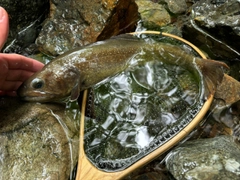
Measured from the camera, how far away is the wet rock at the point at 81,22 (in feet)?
11.7

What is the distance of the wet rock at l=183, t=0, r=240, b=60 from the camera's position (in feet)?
11.3

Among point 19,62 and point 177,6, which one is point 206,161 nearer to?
point 19,62

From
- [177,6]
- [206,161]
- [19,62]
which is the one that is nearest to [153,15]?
[177,6]

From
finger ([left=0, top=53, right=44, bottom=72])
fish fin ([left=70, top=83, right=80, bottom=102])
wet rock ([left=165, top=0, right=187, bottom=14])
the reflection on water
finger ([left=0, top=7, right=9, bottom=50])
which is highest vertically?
finger ([left=0, top=7, right=9, bottom=50])

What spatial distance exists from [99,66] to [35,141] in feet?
3.30

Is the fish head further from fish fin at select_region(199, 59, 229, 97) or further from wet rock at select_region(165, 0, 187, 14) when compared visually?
wet rock at select_region(165, 0, 187, 14)

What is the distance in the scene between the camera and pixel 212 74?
106 inches

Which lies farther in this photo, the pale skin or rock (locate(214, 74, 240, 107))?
rock (locate(214, 74, 240, 107))

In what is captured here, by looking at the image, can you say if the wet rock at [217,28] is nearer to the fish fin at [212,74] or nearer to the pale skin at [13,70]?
the fish fin at [212,74]

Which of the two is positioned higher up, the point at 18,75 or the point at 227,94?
the point at 18,75

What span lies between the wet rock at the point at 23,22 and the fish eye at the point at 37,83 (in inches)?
56.3

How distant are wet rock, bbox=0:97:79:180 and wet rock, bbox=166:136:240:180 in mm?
910

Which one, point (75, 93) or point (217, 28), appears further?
point (217, 28)

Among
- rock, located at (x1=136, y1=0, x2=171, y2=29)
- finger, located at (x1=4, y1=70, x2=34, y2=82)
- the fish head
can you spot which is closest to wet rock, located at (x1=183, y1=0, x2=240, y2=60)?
rock, located at (x1=136, y1=0, x2=171, y2=29)
